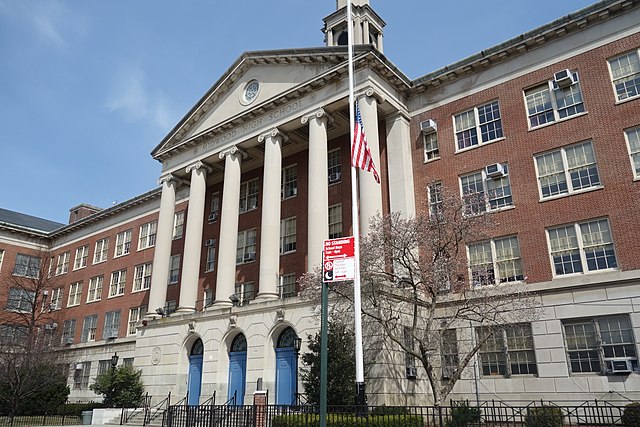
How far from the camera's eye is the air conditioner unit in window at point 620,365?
2067cm

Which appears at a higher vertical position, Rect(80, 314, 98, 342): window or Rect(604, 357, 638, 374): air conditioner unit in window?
Rect(80, 314, 98, 342): window

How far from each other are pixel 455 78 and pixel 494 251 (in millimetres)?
9996

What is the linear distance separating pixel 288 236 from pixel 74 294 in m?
29.8

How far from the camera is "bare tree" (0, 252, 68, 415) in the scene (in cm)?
3447

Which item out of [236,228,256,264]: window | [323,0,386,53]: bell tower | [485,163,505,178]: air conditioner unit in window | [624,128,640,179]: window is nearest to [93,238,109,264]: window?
[236,228,256,264]: window

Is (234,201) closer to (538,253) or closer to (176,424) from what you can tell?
(176,424)

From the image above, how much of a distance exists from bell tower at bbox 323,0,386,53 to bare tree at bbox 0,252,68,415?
96.8ft

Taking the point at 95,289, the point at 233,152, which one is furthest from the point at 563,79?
the point at 95,289

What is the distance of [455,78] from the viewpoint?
29562mm

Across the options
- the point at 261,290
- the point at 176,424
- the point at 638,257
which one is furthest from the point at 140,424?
the point at 638,257

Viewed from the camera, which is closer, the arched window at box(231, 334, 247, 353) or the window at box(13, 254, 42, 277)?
the arched window at box(231, 334, 247, 353)

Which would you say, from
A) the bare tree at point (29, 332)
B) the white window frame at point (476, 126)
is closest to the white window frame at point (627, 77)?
the white window frame at point (476, 126)

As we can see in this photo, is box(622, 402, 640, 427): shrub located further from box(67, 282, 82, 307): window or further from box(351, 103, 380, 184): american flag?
box(67, 282, 82, 307): window

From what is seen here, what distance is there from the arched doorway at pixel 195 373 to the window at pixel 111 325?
56.1ft
